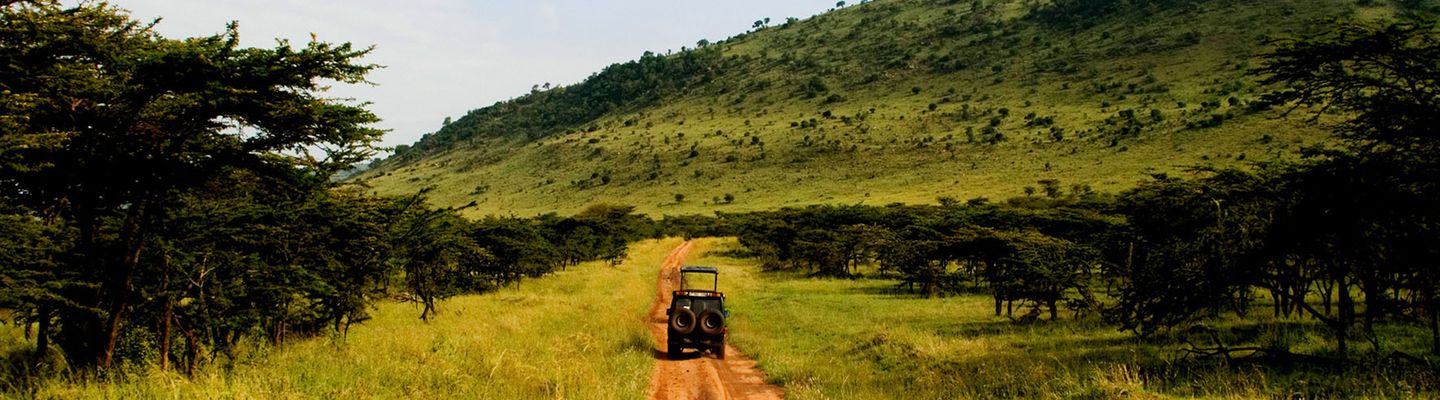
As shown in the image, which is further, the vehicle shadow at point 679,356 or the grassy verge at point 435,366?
the vehicle shadow at point 679,356

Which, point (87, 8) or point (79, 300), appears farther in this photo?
point (87, 8)

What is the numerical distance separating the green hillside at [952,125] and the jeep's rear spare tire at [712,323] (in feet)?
217

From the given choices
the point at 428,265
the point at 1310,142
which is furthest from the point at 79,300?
the point at 1310,142

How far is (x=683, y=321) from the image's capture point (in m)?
16.0

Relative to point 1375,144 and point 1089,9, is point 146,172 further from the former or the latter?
point 1089,9

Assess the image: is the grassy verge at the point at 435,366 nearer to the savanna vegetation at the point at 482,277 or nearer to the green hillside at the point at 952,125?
the savanna vegetation at the point at 482,277

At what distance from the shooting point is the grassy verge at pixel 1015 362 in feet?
32.3

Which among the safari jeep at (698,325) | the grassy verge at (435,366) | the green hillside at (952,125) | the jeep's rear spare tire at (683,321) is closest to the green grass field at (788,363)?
the grassy verge at (435,366)

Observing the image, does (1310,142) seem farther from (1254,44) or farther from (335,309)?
(335,309)

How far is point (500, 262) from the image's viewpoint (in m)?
34.3

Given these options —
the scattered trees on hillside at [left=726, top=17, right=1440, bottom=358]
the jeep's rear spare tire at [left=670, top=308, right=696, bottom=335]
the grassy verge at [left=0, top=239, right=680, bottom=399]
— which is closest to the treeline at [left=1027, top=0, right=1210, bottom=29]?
the scattered trees on hillside at [left=726, top=17, right=1440, bottom=358]

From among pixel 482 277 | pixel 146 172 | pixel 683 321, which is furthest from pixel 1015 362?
pixel 482 277

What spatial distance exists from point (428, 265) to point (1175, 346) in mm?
20467

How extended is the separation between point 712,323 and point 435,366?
22.0 ft
